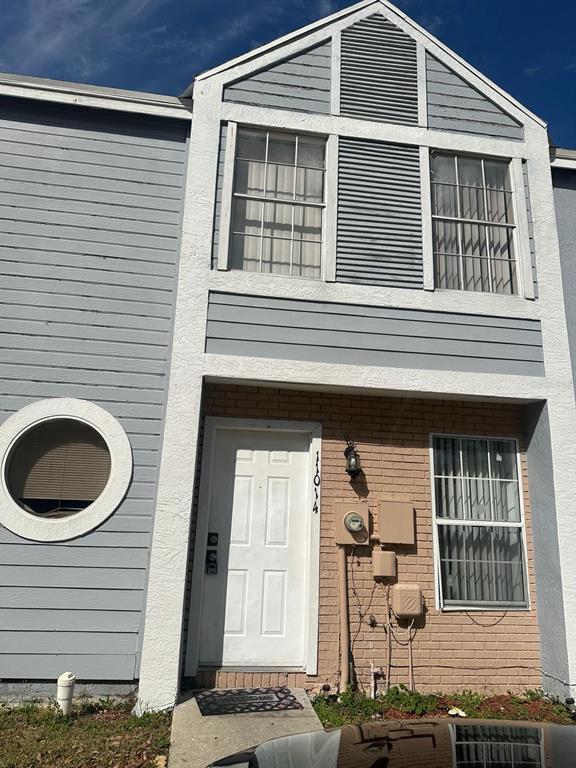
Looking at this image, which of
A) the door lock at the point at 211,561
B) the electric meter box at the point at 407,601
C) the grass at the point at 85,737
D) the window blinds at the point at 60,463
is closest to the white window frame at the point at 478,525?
the electric meter box at the point at 407,601

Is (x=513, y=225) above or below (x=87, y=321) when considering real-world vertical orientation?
above

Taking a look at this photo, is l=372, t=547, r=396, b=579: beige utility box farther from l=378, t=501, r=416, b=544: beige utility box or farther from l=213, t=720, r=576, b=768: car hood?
l=213, t=720, r=576, b=768: car hood

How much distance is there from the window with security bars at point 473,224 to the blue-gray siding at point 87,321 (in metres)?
2.95

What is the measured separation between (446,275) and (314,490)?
2808 mm

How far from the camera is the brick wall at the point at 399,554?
519 cm

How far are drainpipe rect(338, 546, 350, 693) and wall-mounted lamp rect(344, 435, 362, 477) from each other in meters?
0.74

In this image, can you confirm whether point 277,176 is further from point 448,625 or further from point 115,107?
point 448,625

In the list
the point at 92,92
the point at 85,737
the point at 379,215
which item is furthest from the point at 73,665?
the point at 92,92

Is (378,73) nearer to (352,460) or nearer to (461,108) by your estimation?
(461,108)

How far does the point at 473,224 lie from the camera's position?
248 inches

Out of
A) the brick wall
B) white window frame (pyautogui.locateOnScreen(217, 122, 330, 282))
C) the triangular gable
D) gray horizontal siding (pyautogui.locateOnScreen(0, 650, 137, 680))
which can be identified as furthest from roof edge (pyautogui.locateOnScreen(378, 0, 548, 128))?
gray horizontal siding (pyautogui.locateOnScreen(0, 650, 137, 680))

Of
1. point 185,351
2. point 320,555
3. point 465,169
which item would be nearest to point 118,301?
point 185,351

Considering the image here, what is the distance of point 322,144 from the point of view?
6172mm

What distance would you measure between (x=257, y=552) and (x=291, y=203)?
12.2ft
